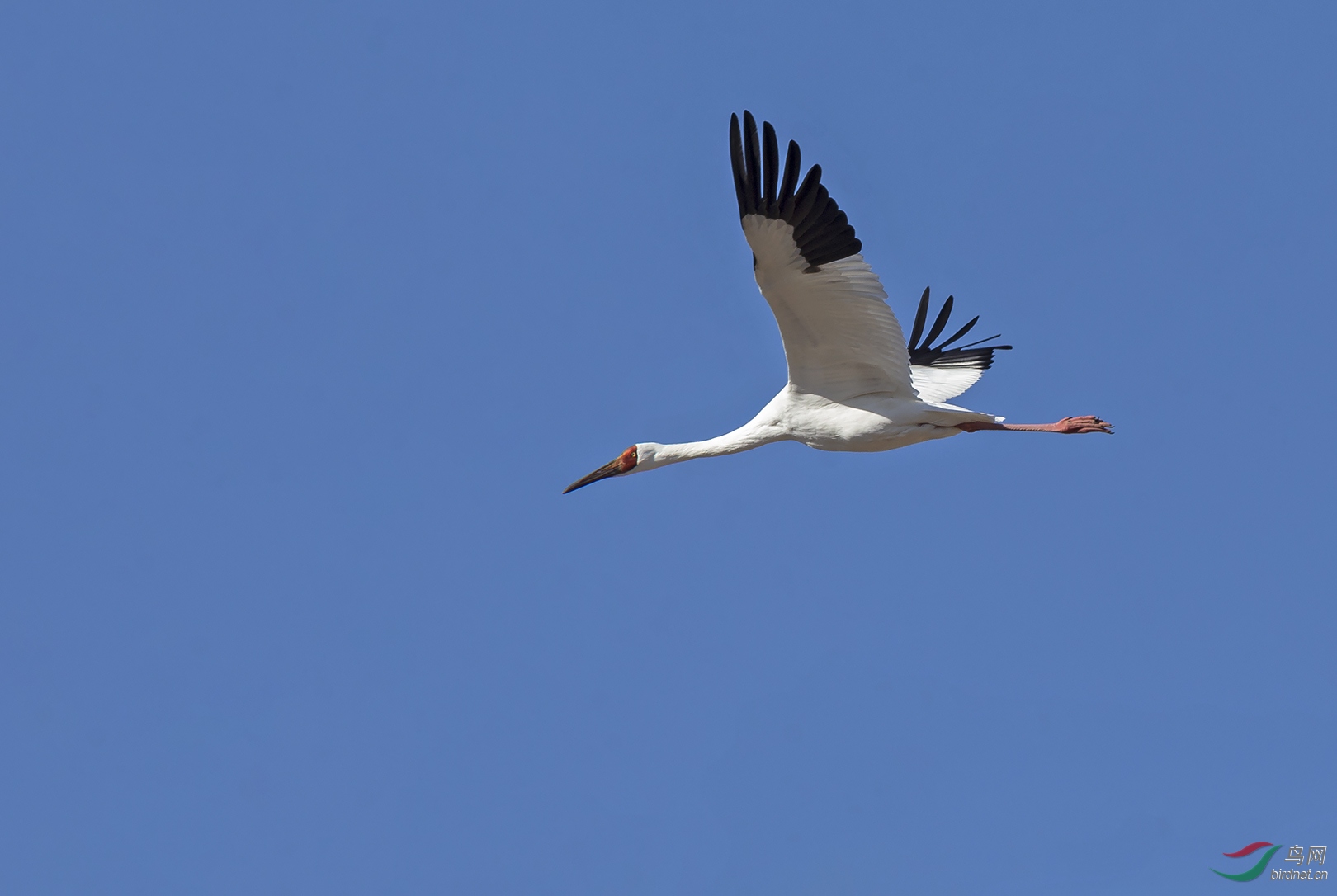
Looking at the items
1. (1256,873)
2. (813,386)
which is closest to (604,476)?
(813,386)

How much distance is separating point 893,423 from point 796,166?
342cm

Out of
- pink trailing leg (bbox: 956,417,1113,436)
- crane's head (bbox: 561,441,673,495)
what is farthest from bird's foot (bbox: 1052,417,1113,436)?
crane's head (bbox: 561,441,673,495)

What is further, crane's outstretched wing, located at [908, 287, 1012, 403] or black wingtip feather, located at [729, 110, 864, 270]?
crane's outstretched wing, located at [908, 287, 1012, 403]

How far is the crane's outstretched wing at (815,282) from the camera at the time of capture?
11.7 metres

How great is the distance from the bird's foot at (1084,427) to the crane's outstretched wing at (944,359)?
2129mm

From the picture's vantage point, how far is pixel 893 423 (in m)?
13.9

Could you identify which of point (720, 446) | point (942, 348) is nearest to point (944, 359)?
point (942, 348)

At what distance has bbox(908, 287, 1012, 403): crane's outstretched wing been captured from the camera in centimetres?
1684

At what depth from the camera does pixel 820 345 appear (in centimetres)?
1342

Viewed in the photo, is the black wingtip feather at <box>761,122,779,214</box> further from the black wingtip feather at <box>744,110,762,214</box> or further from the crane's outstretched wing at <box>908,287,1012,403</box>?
the crane's outstretched wing at <box>908,287,1012,403</box>

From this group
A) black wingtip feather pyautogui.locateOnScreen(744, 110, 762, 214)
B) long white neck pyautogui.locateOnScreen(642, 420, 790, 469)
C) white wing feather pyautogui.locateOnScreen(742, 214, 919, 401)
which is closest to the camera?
black wingtip feather pyautogui.locateOnScreen(744, 110, 762, 214)

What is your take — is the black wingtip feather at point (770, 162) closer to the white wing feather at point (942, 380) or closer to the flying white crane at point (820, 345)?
the flying white crane at point (820, 345)

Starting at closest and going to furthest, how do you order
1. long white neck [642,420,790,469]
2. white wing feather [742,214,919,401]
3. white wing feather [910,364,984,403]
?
1. white wing feather [742,214,919,401]
2. long white neck [642,420,790,469]
3. white wing feather [910,364,984,403]

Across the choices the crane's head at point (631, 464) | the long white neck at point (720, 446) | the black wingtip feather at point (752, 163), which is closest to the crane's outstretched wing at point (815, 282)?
the black wingtip feather at point (752, 163)
